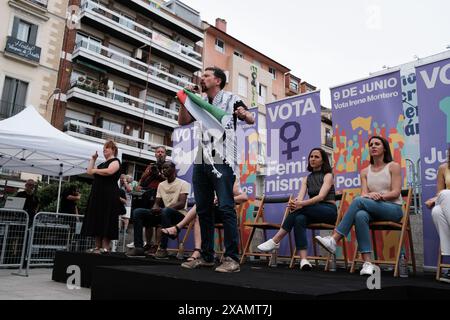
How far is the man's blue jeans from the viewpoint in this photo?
9.42ft

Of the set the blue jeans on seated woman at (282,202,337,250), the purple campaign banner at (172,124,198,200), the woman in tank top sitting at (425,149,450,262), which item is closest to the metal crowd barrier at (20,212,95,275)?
the purple campaign banner at (172,124,198,200)

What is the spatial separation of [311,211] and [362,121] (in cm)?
151

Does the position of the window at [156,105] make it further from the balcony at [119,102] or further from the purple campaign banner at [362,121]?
the purple campaign banner at [362,121]

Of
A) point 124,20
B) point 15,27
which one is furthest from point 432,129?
point 124,20

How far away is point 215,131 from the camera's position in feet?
10.1

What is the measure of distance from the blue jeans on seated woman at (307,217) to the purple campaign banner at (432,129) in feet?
3.13

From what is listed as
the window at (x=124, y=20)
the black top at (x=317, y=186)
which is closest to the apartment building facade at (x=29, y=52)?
the window at (x=124, y=20)

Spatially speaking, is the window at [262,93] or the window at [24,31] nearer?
the window at [24,31]

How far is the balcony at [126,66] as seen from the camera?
19.5m

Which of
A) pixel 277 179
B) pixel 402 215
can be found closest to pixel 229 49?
pixel 277 179

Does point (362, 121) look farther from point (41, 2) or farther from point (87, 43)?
point (87, 43)

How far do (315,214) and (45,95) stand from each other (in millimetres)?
16733

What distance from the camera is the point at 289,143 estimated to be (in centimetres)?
547
